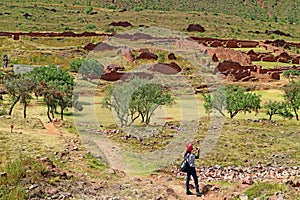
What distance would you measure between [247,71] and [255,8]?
54201 mm

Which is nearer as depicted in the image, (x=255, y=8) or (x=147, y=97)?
(x=147, y=97)

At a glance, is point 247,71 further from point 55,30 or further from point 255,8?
point 255,8

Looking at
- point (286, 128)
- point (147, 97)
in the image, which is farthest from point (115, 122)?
point (286, 128)

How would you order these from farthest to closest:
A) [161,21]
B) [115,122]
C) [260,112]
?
1. [161,21]
2. [260,112]
3. [115,122]

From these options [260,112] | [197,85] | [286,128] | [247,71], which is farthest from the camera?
[247,71]

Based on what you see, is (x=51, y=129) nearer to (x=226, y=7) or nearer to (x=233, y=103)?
(x=233, y=103)

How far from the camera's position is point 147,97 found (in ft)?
69.7

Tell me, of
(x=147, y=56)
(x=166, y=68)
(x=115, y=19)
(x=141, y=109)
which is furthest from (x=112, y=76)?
(x=115, y=19)

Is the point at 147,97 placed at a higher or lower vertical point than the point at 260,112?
higher

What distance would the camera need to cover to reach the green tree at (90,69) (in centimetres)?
3809

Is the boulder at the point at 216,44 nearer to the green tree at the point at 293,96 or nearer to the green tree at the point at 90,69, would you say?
the green tree at the point at 90,69

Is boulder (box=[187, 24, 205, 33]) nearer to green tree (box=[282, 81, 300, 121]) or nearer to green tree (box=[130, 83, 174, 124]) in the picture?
green tree (box=[282, 81, 300, 121])

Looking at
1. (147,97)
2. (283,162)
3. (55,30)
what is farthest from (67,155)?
(55,30)

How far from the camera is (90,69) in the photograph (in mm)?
38969
